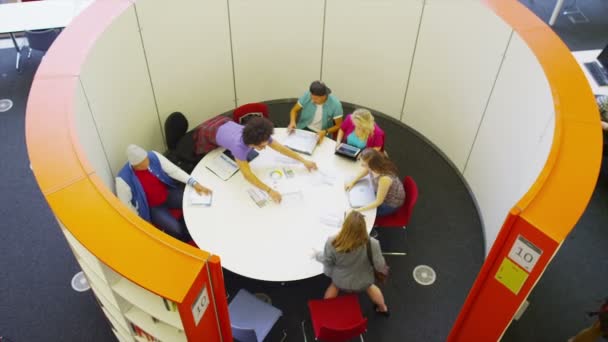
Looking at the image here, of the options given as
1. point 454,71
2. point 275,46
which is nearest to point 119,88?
point 275,46

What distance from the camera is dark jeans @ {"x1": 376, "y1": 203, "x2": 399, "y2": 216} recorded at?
→ 4.68 meters

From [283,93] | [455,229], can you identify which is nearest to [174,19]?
[283,93]

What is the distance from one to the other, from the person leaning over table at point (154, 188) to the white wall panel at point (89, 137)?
0.18 m

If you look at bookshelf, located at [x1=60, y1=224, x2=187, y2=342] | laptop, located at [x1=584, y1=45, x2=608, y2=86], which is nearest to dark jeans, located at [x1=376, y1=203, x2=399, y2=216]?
bookshelf, located at [x1=60, y1=224, x2=187, y2=342]

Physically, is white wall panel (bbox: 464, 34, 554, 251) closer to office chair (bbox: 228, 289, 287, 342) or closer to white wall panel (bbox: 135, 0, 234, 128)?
office chair (bbox: 228, 289, 287, 342)

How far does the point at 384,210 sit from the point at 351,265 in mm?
909

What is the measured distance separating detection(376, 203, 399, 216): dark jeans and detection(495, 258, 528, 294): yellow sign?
149 cm

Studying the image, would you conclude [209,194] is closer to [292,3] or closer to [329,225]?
[329,225]

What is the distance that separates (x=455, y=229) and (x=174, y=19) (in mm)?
3621

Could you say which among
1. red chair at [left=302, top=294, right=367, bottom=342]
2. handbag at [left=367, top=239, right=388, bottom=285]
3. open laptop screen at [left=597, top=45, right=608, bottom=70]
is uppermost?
open laptop screen at [left=597, top=45, right=608, bottom=70]

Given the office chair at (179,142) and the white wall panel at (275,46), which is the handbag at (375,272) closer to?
the office chair at (179,142)

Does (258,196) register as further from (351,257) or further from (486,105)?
(486,105)

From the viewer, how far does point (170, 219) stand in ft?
15.2

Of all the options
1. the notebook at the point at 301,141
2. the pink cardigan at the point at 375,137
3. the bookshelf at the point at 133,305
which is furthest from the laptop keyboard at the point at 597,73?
the bookshelf at the point at 133,305
